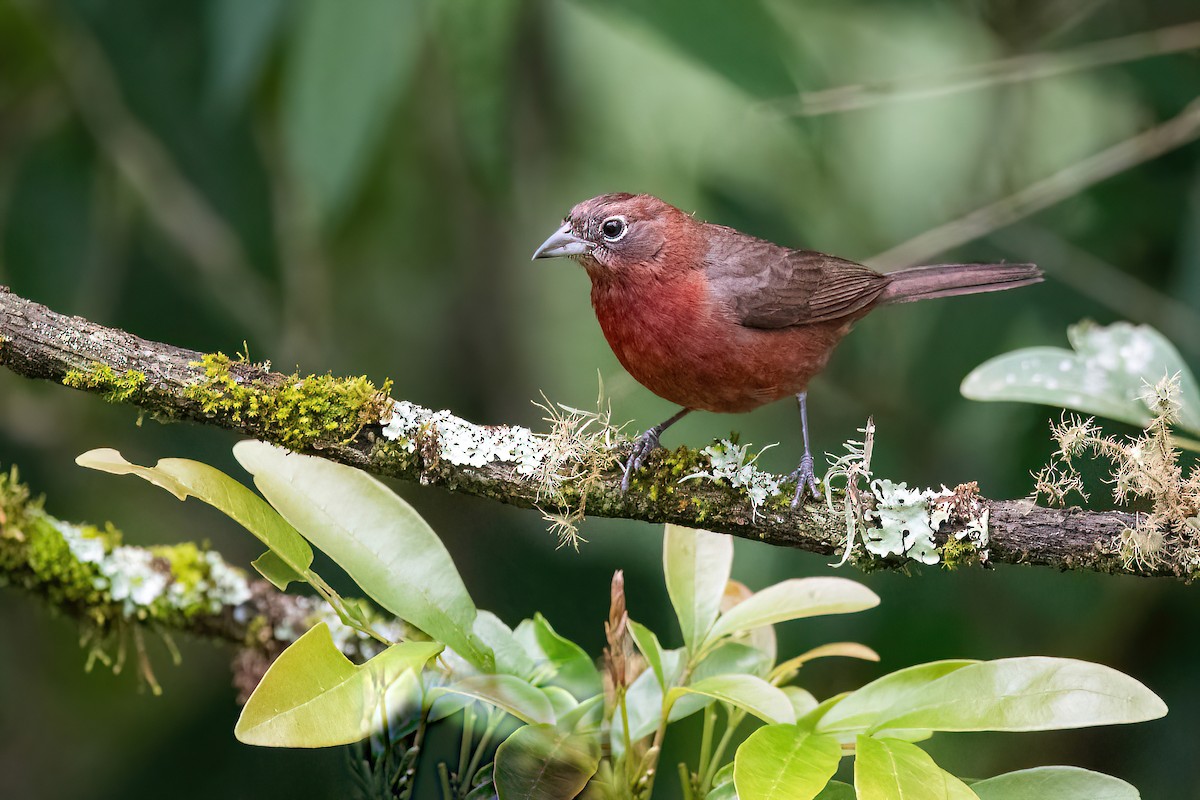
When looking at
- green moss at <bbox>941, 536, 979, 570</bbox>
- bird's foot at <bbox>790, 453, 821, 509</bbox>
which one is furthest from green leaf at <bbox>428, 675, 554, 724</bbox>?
green moss at <bbox>941, 536, 979, 570</bbox>

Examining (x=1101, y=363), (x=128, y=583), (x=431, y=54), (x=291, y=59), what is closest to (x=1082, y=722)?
(x=1101, y=363)

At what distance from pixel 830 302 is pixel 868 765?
2011mm

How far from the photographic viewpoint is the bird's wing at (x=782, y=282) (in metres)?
3.15

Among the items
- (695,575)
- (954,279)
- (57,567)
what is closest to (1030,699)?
(695,575)

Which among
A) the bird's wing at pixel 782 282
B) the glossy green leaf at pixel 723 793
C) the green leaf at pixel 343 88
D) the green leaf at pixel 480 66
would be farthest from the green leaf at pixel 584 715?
the green leaf at pixel 480 66

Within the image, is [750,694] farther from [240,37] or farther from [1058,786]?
[240,37]

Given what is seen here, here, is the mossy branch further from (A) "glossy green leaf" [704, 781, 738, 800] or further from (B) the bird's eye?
(B) the bird's eye

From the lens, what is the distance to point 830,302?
340 centimetres

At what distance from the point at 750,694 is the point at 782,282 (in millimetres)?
1782

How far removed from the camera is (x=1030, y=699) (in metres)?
1.66

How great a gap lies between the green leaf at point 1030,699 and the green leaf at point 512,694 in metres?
0.50

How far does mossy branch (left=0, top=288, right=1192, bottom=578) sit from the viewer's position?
1953 mm

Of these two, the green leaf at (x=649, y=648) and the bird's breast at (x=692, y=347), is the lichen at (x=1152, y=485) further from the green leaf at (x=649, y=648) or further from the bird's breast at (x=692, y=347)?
the bird's breast at (x=692, y=347)

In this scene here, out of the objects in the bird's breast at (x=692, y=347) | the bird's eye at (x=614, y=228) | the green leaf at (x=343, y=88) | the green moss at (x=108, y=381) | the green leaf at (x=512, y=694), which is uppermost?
the green leaf at (x=343, y=88)
